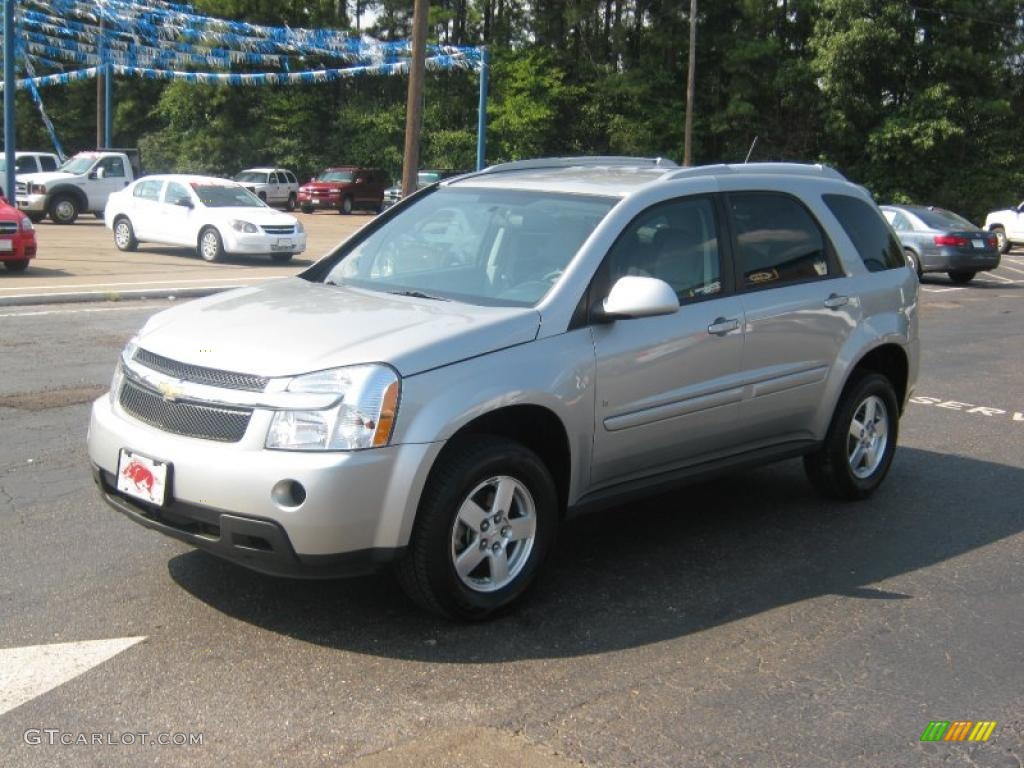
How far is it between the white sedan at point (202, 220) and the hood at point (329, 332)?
16180 mm

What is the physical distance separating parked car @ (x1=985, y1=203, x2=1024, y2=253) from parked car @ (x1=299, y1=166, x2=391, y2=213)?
22.3 metres

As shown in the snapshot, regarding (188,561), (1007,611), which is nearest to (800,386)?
(1007,611)

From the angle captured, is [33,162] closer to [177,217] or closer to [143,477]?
[177,217]

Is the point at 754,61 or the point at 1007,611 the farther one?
the point at 754,61

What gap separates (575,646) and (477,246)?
78.7 inches

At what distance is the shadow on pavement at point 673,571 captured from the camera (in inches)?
175

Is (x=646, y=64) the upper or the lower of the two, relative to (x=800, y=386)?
upper

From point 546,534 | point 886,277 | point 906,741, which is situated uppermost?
point 886,277

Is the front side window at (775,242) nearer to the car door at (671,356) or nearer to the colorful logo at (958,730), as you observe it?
the car door at (671,356)

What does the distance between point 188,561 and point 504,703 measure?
190cm

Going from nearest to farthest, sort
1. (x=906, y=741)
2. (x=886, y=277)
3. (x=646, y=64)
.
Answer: (x=906, y=741) → (x=886, y=277) → (x=646, y=64)

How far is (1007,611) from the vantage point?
493cm

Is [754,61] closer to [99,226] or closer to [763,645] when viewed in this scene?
[99,226]

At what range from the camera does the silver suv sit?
13.5 feet
